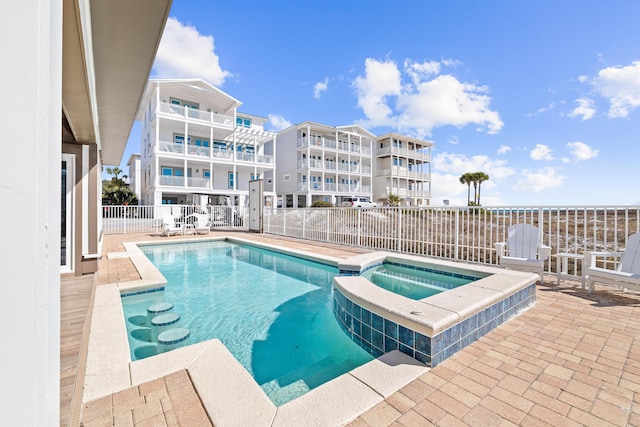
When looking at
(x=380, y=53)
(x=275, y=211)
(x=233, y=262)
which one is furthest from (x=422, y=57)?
(x=233, y=262)

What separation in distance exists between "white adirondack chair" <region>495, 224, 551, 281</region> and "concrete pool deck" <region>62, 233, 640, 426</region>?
73.1 inches

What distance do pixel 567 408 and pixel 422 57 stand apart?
1796 centimetres

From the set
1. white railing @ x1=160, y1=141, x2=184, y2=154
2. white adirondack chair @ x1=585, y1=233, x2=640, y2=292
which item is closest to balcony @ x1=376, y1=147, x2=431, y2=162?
white railing @ x1=160, y1=141, x2=184, y2=154

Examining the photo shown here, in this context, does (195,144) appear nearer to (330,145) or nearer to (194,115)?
(194,115)

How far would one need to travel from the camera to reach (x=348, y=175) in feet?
105

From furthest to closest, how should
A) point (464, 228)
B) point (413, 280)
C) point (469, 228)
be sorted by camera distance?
point (464, 228) → point (469, 228) → point (413, 280)

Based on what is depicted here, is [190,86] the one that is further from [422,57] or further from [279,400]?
[279,400]

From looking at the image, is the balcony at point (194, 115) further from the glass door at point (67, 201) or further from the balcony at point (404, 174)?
the balcony at point (404, 174)

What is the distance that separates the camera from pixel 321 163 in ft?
98.4

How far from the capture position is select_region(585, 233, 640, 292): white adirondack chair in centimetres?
391

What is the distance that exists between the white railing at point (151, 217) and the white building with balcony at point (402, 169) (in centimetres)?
2154

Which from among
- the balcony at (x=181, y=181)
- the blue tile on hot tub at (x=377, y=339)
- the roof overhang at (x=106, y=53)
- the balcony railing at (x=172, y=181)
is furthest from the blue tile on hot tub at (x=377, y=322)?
the balcony railing at (x=172, y=181)

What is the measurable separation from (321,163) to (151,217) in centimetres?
1828

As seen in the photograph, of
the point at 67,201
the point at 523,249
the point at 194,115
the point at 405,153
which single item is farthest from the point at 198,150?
the point at 405,153
